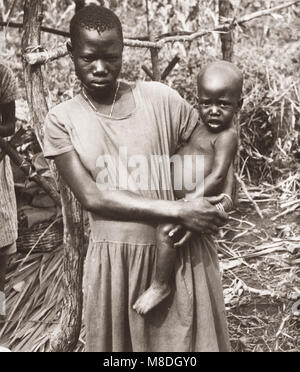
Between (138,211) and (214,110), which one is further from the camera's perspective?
(214,110)

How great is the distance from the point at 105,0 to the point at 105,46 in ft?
3.97

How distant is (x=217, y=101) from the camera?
5.72 feet

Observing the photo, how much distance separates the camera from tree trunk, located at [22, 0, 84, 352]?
238 cm

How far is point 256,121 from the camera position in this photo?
4.44 m

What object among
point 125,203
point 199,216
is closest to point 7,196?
point 125,203

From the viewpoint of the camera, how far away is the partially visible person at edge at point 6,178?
2551mm

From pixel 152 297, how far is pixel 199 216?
0.27 metres

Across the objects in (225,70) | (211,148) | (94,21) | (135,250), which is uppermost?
(94,21)

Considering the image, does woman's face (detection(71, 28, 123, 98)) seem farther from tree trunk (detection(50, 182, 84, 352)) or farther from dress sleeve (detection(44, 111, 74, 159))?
tree trunk (detection(50, 182, 84, 352))

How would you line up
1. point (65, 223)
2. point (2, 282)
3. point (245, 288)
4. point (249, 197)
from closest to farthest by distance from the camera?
point (65, 223) → point (2, 282) → point (245, 288) → point (249, 197)

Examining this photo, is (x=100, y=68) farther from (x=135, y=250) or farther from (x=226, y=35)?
(x=226, y=35)

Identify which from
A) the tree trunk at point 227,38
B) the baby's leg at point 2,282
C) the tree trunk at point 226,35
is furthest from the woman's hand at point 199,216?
the tree trunk at point 226,35

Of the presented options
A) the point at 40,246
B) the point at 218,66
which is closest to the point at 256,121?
the point at 40,246

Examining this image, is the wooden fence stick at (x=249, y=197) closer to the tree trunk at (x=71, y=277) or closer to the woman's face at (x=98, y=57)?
the tree trunk at (x=71, y=277)
